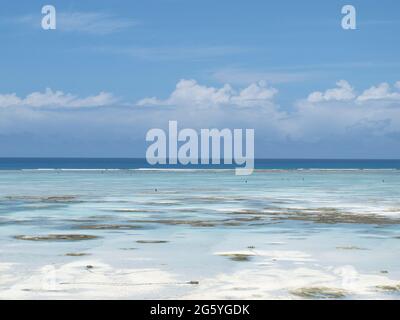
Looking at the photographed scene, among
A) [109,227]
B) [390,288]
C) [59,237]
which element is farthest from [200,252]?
[109,227]

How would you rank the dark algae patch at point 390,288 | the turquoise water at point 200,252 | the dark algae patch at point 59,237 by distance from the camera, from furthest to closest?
the dark algae patch at point 59,237
the turquoise water at point 200,252
the dark algae patch at point 390,288

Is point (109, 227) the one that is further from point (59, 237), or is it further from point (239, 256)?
point (239, 256)

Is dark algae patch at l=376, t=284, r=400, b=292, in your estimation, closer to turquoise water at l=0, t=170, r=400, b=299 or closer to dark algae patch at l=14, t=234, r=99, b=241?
turquoise water at l=0, t=170, r=400, b=299

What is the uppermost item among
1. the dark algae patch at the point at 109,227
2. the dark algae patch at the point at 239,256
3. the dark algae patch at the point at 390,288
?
the dark algae patch at the point at 390,288

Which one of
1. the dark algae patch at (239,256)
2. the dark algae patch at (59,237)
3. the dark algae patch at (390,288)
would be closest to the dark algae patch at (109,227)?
the dark algae patch at (59,237)

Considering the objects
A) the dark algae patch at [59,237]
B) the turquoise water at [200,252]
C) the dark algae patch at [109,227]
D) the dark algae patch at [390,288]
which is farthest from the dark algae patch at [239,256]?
the dark algae patch at [109,227]

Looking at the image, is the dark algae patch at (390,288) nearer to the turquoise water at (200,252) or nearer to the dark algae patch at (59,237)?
the turquoise water at (200,252)

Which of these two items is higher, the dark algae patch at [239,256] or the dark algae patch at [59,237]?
the dark algae patch at [59,237]

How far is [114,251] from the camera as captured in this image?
53.3 feet

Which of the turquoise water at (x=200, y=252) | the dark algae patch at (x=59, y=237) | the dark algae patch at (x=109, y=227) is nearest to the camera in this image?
the turquoise water at (x=200, y=252)

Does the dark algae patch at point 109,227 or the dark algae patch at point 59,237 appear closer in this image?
the dark algae patch at point 59,237

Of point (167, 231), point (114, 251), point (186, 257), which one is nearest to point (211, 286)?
point (186, 257)

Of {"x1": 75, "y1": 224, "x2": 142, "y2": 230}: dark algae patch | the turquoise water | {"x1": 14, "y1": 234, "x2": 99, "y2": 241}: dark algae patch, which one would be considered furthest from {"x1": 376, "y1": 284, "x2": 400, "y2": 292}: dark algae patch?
{"x1": 75, "y1": 224, "x2": 142, "y2": 230}: dark algae patch

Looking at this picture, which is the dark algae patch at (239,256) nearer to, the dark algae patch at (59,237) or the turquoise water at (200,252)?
the turquoise water at (200,252)
